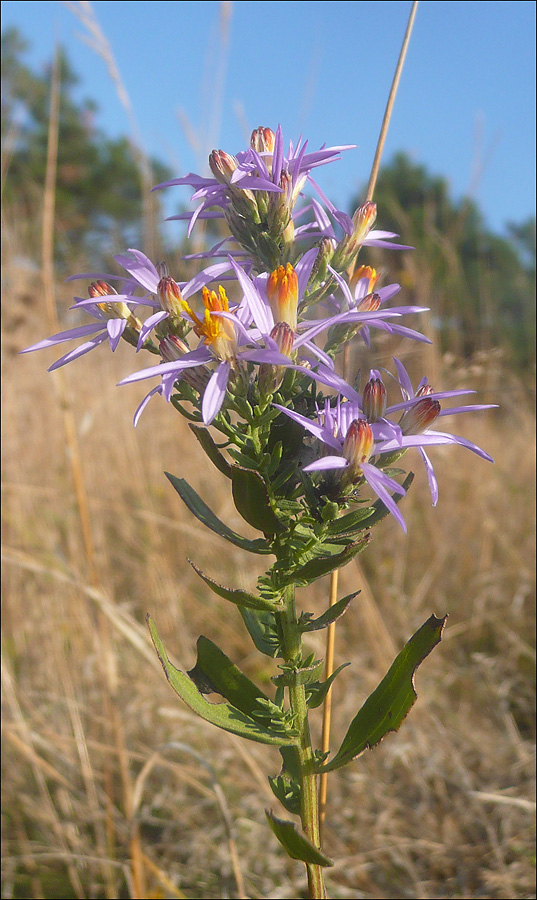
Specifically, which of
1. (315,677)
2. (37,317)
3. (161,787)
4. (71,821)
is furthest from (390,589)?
(37,317)

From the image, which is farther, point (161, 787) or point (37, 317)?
point (37, 317)

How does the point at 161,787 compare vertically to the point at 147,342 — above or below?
below

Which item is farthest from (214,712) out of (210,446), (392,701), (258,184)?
(258,184)

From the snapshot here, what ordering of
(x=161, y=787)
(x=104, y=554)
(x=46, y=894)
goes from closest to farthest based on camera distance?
(x=46, y=894), (x=161, y=787), (x=104, y=554)

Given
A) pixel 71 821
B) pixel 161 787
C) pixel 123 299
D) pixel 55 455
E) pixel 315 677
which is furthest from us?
pixel 55 455

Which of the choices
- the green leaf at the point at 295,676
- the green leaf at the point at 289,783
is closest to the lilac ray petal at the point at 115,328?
the green leaf at the point at 295,676

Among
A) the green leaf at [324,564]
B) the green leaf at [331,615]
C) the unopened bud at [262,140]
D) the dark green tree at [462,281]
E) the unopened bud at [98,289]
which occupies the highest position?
the dark green tree at [462,281]

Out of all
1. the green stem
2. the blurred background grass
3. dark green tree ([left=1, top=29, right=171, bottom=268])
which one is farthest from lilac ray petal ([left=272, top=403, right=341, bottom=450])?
dark green tree ([left=1, top=29, right=171, bottom=268])

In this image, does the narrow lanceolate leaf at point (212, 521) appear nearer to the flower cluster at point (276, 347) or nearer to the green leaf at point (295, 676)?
the flower cluster at point (276, 347)

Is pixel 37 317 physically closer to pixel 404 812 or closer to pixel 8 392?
pixel 8 392
